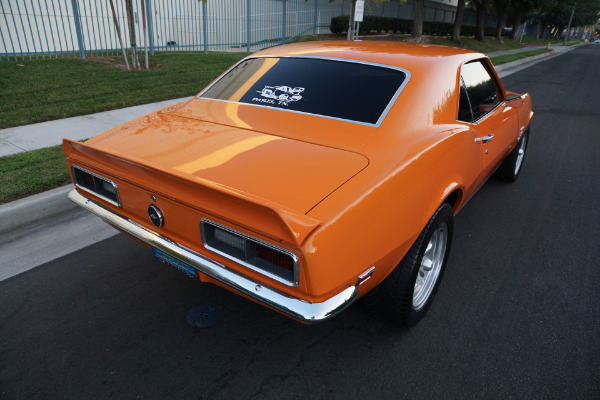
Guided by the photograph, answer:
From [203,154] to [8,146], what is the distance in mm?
4090

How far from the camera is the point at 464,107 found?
297cm

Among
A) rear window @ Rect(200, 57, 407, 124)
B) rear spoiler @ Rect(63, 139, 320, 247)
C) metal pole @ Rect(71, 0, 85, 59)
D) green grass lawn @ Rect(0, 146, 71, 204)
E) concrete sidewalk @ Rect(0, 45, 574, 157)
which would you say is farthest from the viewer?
metal pole @ Rect(71, 0, 85, 59)

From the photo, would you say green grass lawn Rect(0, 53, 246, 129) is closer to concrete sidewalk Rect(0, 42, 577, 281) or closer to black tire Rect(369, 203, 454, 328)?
concrete sidewalk Rect(0, 42, 577, 281)

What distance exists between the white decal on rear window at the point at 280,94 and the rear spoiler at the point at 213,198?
3.51 ft

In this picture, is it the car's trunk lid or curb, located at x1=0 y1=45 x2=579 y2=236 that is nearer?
the car's trunk lid

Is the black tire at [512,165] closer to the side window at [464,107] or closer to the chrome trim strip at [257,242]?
the side window at [464,107]

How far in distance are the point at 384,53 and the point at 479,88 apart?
1.01 metres

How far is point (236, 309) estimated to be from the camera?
8.78 feet

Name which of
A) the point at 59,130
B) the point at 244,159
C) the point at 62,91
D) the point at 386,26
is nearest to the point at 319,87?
the point at 244,159

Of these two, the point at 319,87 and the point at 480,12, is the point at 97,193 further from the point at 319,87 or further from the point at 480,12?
the point at 480,12

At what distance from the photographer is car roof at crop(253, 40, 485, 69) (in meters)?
2.81

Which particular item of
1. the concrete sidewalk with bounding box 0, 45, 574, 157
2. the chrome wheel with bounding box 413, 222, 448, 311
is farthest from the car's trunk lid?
the concrete sidewalk with bounding box 0, 45, 574, 157

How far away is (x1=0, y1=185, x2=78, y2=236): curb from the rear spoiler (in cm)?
168

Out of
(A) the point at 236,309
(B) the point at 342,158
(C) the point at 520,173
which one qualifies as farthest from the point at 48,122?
(C) the point at 520,173
